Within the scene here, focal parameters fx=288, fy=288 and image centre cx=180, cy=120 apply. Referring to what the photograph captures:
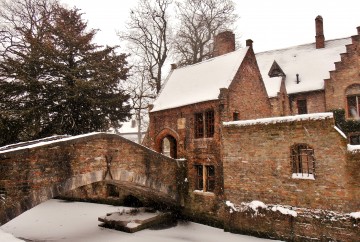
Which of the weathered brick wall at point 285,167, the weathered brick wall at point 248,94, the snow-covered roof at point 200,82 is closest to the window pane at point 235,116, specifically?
the weathered brick wall at point 248,94

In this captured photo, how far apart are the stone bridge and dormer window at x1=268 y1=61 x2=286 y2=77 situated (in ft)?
44.2

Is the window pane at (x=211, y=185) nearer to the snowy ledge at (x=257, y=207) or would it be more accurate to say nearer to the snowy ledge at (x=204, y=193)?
the snowy ledge at (x=204, y=193)

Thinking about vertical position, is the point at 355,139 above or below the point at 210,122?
below

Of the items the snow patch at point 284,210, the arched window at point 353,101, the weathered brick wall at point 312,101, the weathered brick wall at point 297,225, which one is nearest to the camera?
the weathered brick wall at point 297,225

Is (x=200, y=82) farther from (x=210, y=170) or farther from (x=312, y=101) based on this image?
(x=312, y=101)

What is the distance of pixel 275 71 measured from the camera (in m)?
23.9

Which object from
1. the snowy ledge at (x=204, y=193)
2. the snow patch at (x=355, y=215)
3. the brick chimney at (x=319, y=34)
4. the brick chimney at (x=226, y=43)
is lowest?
the snow patch at (x=355, y=215)

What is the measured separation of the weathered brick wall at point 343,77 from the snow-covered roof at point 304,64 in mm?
874

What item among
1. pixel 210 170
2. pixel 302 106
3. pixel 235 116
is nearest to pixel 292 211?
pixel 210 170

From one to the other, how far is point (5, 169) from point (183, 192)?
29.6 ft

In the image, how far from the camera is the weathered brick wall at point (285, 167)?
398 inches

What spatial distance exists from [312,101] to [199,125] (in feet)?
35.8

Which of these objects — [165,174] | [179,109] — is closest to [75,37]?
[179,109]

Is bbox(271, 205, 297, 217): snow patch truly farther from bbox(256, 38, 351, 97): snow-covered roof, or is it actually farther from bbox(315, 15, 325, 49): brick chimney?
bbox(315, 15, 325, 49): brick chimney
